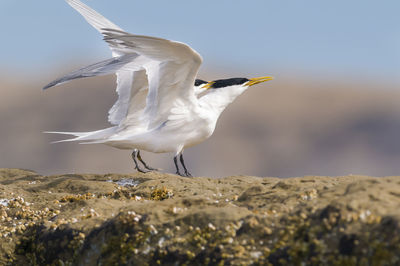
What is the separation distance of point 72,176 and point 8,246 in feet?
10.4

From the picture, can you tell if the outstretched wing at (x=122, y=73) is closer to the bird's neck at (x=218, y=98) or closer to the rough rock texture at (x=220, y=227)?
the bird's neck at (x=218, y=98)

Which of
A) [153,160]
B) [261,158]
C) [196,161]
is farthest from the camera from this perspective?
[261,158]

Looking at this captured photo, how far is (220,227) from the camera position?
547cm

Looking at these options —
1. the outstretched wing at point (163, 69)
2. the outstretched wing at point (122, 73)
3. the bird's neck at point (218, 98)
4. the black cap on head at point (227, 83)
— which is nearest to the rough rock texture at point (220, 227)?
the outstretched wing at point (163, 69)

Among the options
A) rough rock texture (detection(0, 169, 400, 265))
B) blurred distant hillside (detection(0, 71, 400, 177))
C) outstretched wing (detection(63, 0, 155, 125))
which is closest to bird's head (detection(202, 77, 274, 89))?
outstretched wing (detection(63, 0, 155, 125))

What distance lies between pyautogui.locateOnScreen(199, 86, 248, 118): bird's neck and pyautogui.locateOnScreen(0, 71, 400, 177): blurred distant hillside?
37.1 meters

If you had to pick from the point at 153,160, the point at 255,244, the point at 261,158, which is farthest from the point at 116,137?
the point at 261,158

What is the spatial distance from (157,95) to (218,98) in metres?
1.36

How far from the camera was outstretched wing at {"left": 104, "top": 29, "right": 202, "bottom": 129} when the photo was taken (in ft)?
29.8

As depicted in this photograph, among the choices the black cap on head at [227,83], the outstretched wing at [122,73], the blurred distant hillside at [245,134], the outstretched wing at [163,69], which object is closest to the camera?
the outstretched wing at [163,69]

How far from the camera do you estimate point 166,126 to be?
1038 cm

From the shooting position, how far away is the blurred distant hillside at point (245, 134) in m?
52.8

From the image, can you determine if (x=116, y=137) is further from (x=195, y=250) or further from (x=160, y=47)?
(x=195, y=250)

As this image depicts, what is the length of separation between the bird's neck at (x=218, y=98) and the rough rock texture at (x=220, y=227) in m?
2.98
